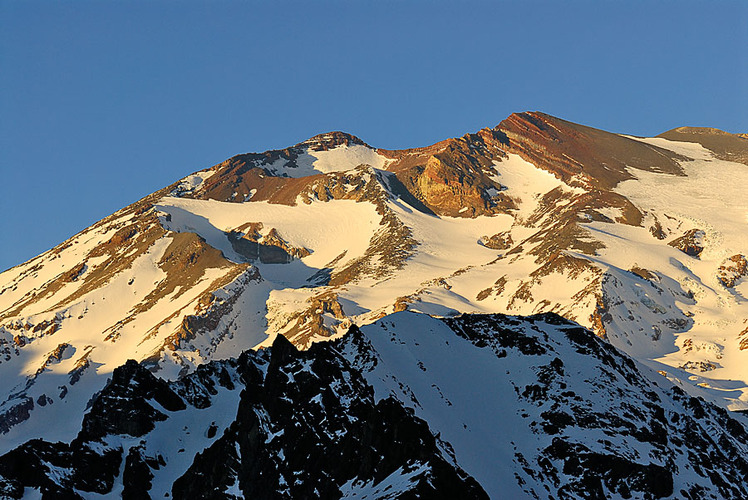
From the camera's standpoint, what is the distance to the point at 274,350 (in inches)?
5207

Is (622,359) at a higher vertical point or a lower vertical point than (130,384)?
lower

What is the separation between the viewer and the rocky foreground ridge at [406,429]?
366ft

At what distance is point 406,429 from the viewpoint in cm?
10712

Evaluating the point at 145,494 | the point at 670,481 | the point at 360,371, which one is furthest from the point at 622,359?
the point at 145,494

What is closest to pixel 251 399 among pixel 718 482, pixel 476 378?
pixel 476 378

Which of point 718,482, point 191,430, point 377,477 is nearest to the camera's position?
point 377,477

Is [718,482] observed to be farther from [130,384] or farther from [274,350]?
[130,384]

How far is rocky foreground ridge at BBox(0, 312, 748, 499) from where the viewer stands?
366 ft

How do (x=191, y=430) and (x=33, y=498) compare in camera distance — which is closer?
(x=33, y=498)

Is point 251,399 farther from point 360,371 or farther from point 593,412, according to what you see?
point 593,412

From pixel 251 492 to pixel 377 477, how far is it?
19227 millimetres

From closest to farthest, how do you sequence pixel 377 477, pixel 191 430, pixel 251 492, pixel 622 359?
pixel 377 477 → pixel 251 492 → pixel 191 430 → pixel 622 359

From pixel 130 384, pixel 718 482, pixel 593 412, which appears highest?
pixel 130 384

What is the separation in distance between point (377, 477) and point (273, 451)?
58.1 ft
